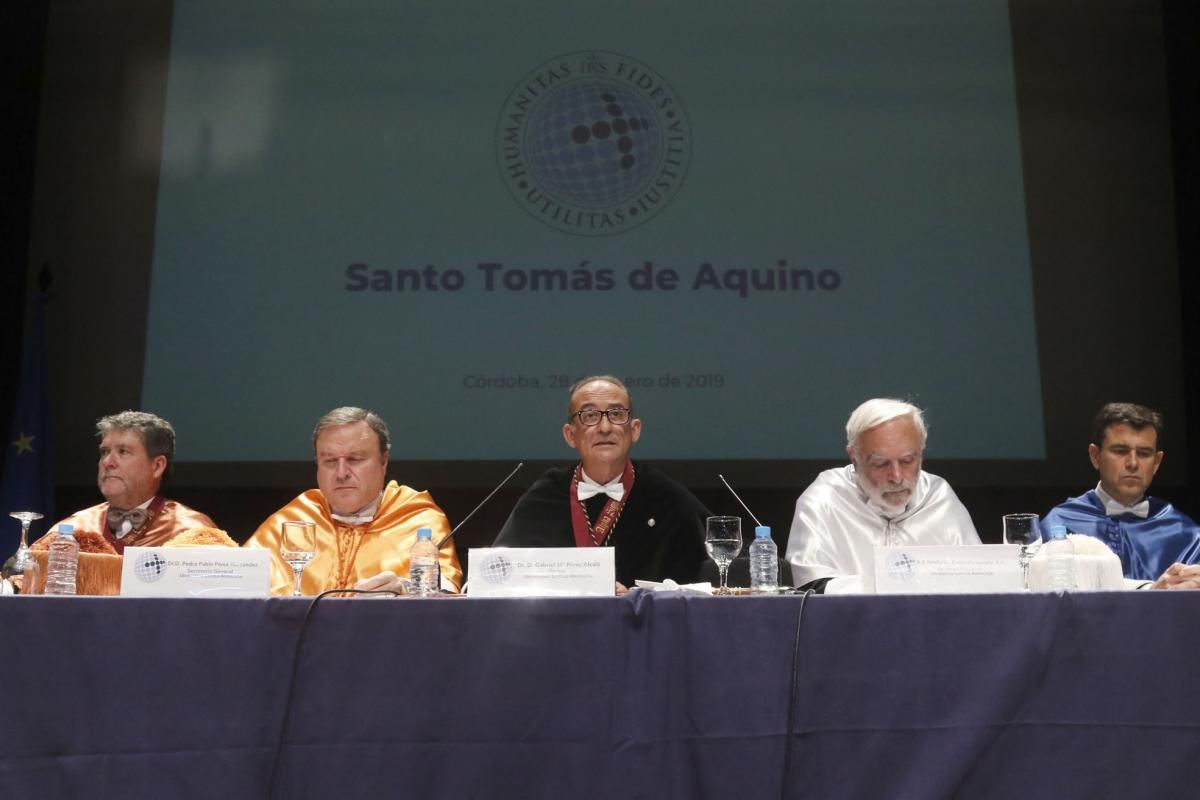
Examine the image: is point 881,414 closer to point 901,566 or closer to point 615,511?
point 615,511

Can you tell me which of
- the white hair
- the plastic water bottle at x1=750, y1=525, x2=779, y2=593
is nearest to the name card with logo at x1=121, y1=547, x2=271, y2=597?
the plastic water bottle at x1=750, y1=525, x2=779, y2=593

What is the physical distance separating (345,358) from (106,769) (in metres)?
3.03

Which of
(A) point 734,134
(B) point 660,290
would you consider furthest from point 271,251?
(A) point 734,134

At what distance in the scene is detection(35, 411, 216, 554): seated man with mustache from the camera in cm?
347

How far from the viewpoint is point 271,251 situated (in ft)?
16.3

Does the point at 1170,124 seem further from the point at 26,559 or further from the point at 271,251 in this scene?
the point at 26,559

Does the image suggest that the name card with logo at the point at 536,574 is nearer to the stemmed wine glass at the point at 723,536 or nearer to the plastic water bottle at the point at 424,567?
the plastic water bottle at the point at 424,567

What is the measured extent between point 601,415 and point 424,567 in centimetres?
108

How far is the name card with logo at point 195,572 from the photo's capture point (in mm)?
2227

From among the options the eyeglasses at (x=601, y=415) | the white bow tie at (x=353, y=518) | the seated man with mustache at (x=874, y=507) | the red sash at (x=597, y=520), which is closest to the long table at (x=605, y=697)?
the seated man with mustache at (x=874, y=507)

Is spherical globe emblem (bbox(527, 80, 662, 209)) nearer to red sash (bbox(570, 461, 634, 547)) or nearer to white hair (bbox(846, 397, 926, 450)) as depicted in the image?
red sash (bbox(570, 461, 634, 547))

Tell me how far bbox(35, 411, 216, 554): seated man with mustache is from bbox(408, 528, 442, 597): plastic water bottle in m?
1.16

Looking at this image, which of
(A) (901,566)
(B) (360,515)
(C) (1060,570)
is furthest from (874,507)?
(B) (360,515)

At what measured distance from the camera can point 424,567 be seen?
2.58 m
